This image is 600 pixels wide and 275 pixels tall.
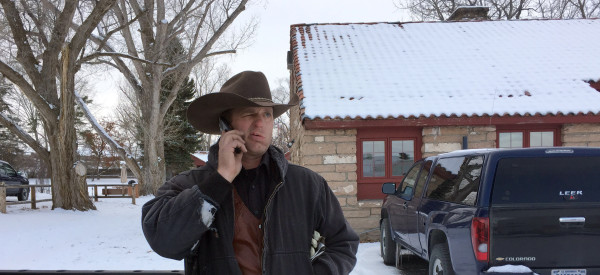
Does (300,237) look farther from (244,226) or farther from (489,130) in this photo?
(489,130)

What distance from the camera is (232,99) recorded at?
6.38ft

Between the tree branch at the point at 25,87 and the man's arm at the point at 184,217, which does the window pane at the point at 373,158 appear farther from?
the tree branch at the point at 25,87

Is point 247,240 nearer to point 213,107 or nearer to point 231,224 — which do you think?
point 231,224

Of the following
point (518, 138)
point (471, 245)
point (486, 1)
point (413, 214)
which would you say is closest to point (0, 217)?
point (413, 214)

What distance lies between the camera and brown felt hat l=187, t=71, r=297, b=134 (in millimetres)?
1940

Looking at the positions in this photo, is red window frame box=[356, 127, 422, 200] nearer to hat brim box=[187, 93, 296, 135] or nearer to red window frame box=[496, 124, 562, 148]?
red window frame box=[496, 124, 562, 148]

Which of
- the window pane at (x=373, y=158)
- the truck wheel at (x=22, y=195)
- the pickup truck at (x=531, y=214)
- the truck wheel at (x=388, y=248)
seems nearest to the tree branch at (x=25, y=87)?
the truck wheel at (x=22, y=195)

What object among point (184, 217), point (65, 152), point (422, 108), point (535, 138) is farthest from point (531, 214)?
point (65, 152)

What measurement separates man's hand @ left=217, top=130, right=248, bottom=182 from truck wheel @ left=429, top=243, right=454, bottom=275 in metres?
3.22

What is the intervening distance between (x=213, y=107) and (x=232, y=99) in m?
0.13

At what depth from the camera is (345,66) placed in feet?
38.9

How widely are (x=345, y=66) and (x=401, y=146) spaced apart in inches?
110

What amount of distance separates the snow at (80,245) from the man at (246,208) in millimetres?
4914

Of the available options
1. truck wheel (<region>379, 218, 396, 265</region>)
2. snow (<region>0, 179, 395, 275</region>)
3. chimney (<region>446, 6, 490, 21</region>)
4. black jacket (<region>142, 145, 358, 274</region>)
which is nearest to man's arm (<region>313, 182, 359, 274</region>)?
black jacket (<region>142, 145, 358, 274</region>)
